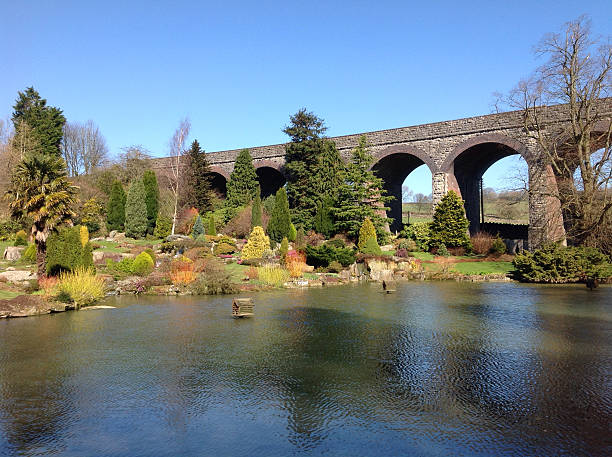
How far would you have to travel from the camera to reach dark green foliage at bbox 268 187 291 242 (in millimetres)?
27089

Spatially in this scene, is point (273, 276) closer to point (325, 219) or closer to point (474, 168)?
point (325, 219)

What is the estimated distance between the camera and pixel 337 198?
2897 cm

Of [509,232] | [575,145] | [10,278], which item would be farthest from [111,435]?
[509,232]

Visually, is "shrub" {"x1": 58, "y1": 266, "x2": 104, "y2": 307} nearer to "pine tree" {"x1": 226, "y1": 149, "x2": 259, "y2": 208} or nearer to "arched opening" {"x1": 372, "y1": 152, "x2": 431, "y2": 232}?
"pine tree" {"x1": 226, "y1": 149, "x2": 259, "y2": 208}

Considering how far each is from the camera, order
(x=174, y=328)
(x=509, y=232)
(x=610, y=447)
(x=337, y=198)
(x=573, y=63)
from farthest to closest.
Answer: (x=509, y=232), (x=337, y=198), (x=573, y=63), (x=174, y=328), (x=610, y=447)

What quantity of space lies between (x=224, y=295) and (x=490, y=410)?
1100 cm

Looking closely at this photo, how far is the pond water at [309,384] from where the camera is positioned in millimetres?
4527

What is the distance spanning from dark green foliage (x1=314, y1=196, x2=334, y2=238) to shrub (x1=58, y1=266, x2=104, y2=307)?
16.1m

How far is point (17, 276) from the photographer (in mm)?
15328

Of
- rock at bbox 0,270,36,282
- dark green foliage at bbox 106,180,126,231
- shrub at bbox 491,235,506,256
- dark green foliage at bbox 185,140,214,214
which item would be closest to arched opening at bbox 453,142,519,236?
shrub at bbox 491,235,506,256

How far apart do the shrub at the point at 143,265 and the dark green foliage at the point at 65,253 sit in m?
2.72

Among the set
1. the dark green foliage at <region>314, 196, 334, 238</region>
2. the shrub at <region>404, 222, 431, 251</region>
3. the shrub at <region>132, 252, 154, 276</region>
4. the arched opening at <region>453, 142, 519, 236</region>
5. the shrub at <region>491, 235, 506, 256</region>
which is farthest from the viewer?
the dark green foliage at <region>314, 196, 334, 238</region>

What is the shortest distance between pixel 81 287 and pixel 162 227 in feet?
58.1

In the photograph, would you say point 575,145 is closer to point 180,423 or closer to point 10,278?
point 180,423
